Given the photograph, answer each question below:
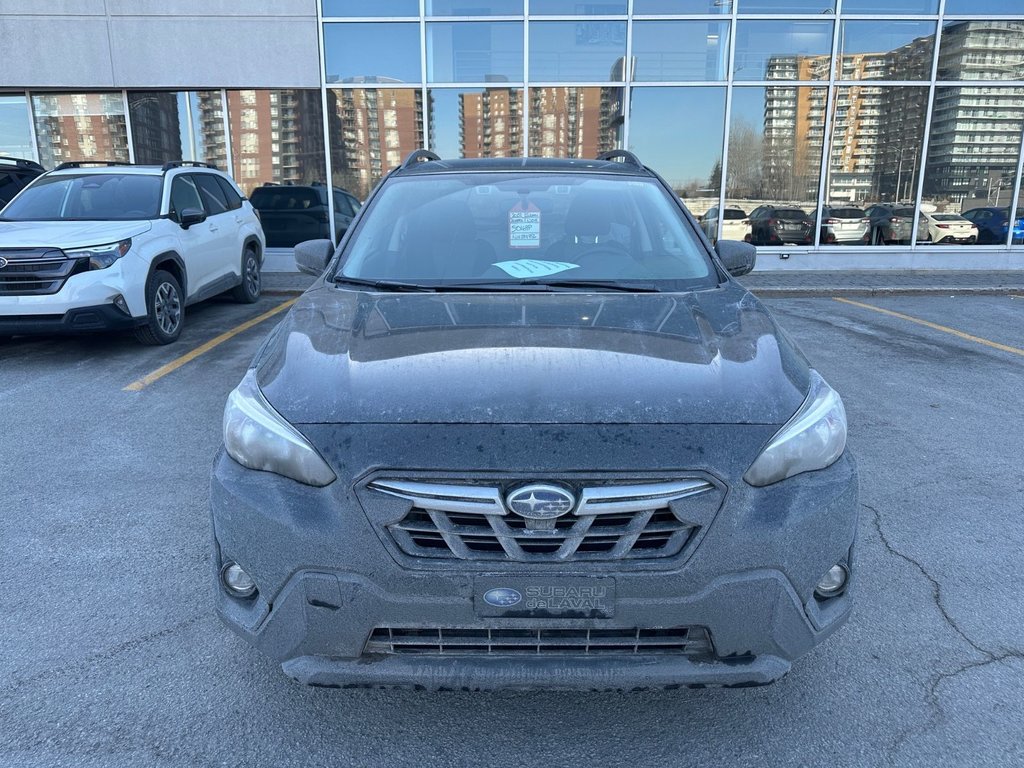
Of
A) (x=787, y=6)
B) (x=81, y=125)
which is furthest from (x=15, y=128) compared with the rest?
(x=787, y=6)

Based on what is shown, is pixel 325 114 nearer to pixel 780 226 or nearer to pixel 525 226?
pixel 780 226

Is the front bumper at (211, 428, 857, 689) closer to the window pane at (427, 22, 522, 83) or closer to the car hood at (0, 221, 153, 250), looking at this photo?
the car hood at (0, 221, 153, 250)

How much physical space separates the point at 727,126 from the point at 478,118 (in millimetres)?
4135

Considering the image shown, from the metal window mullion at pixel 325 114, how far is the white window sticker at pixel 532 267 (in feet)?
32.7

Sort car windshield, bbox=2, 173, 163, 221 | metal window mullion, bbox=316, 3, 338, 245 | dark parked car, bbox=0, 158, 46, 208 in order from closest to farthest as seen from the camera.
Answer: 1. car windshield, bbox=2, 173, 163, 221
2. dark parked car, bbox=0, 158, 46, 208
3. metal window mullion, bbox=316, 3, 338, 245

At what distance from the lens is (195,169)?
8828 millimetres

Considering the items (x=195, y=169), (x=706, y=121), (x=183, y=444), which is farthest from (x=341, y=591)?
(x=706, y=121)

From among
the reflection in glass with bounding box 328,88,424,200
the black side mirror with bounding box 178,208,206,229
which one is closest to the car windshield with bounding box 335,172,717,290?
the black side mirror with bounding box 178,208,206,229

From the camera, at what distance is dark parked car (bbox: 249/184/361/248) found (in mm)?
12812

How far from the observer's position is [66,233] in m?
6.80

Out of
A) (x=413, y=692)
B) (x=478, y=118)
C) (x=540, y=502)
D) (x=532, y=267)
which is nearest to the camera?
(x=540, y=502)

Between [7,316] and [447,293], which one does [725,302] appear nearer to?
[447,293]

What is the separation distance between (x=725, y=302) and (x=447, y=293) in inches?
42.9

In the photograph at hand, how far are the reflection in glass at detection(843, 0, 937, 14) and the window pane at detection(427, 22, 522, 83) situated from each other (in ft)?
17.6
